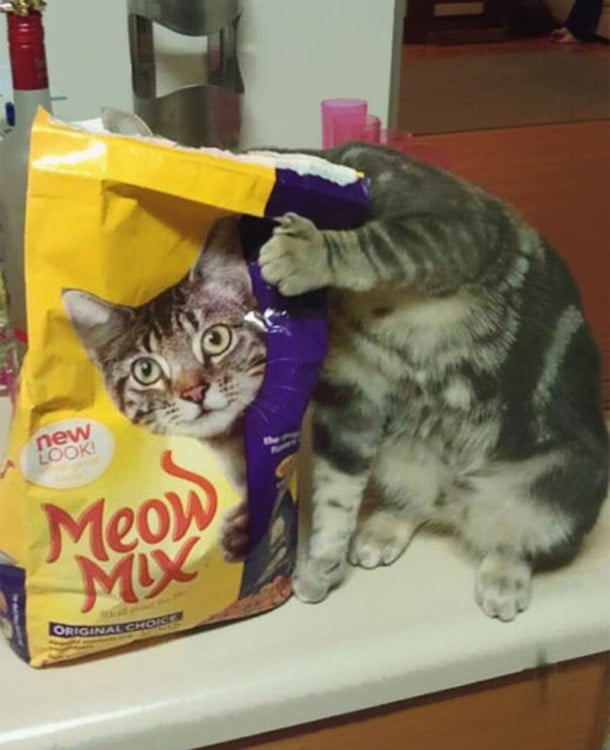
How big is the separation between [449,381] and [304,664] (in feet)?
0.76

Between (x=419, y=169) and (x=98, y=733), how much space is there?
450 mm

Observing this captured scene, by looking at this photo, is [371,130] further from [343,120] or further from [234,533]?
[234,533]

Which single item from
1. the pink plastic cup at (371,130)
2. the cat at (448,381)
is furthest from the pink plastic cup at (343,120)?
the cat at (448,381)

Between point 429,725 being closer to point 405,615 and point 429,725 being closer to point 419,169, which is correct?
point 405,615

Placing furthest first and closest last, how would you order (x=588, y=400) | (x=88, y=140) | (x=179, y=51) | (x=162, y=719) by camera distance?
1. (x=179, y=51)
2. (x=588, y=400)
3. (x=162, y=719)
4. (x=88, y=140)

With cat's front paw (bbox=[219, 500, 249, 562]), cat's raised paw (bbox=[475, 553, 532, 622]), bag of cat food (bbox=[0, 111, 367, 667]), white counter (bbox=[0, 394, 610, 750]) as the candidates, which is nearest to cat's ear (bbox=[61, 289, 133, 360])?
bag of cat food (bbox=[0, 111, 367, 667])

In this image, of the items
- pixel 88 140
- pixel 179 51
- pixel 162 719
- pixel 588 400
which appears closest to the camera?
pixel 88 140

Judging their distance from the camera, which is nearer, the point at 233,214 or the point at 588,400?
the point at 233,214

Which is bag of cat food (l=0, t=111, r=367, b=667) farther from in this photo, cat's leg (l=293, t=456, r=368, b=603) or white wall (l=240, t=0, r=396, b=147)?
white wall (l=240, t=0, r=396, b=147)

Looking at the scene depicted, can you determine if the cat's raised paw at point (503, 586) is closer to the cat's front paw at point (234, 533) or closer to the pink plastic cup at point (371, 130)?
the cat's front paw at point (234, 533)

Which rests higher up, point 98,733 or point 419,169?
point 419,169

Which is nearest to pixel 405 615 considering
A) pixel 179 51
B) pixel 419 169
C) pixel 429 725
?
pixel 429 725

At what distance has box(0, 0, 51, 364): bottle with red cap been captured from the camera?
726 mm

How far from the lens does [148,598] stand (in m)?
0.69
